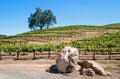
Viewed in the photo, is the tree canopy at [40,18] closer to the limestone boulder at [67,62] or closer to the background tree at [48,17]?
the background tree at [48,17]

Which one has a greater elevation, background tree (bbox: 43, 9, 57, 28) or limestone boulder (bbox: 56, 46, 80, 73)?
background tree (bbox: 43, 9, 57, 28)

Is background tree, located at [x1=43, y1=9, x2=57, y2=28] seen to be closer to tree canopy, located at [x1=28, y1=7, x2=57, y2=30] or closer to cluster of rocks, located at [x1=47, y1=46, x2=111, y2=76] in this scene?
tree canopy, located at [x1=28, y1=7, x2=57, y2=30]

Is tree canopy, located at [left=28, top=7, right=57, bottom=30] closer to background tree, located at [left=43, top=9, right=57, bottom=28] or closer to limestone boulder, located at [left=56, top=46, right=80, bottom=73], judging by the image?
background tree, located at [left=43, top=9, right=57, bottom=28]

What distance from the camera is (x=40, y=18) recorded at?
13462 cm

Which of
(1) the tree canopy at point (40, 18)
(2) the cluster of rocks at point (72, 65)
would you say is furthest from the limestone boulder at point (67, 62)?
(1) the tree canopy at point (40, 18)

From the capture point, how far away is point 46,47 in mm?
59094

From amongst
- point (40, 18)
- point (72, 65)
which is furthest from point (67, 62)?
point (40, 18)

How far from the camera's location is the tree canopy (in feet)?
442

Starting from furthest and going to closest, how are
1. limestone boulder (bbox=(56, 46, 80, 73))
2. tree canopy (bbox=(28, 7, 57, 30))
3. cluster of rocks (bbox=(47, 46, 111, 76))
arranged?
tree canopy (bbox=(28, 7, 57, 30)), limestone boulder (bbox=(56, 46, 80, 73)), cluster of rocks (bbox=(47, 46, 111, 76))

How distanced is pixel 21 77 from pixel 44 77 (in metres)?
2.60

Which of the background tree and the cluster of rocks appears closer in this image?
the cluster of rocks

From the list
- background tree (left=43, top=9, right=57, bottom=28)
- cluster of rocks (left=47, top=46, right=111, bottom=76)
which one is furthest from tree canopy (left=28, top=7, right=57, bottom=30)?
cluster of rocks (left=47, top=46, right=111, bottom=76)

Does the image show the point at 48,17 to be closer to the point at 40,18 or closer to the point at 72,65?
the point at 40,18

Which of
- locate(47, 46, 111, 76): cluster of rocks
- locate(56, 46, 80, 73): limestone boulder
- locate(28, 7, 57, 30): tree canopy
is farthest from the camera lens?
locate(28, 7, 57, 30): tree canopy
